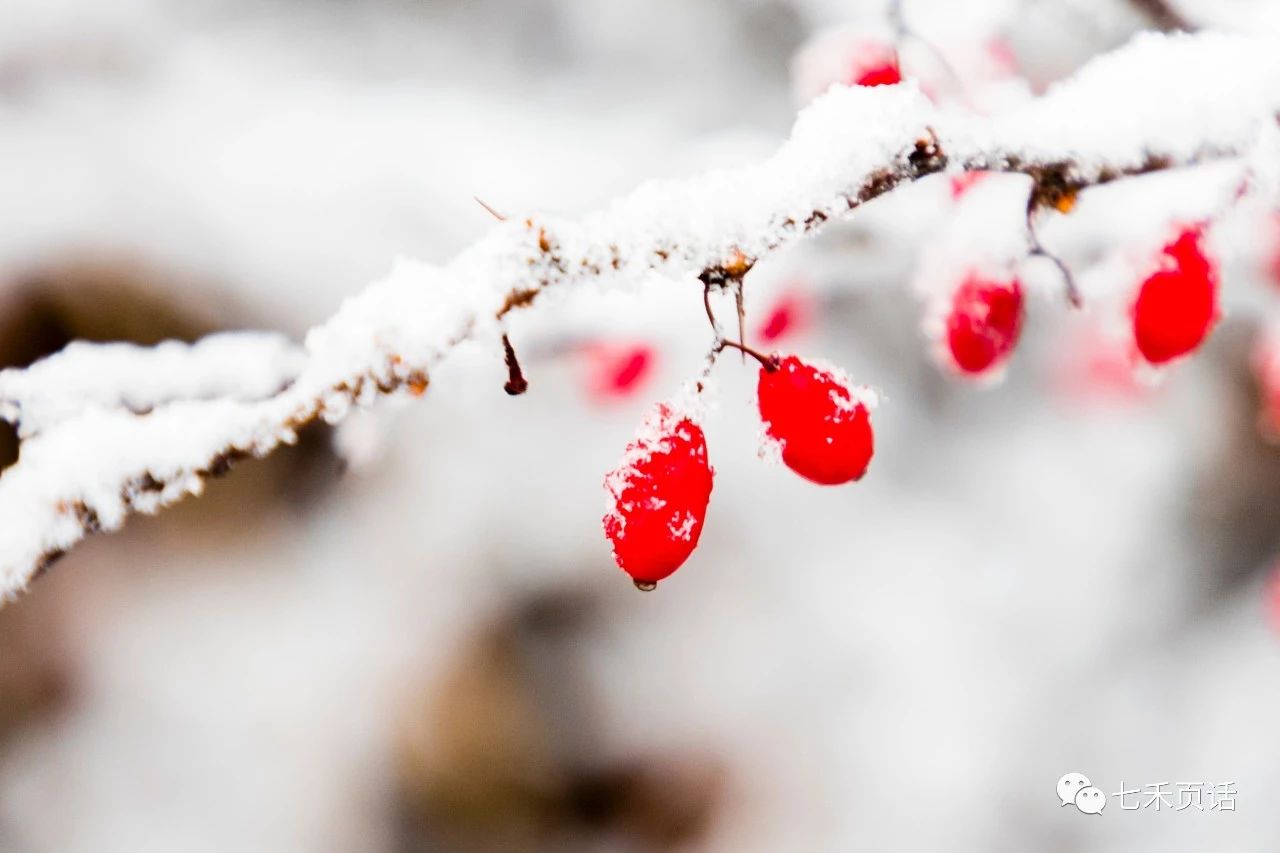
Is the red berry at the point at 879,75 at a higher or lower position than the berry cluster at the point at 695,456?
higher

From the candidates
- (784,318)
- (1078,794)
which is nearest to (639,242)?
(784,318)

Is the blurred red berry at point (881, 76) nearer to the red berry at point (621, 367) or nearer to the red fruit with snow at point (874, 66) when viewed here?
the red fruit with snow at point (874, 66)

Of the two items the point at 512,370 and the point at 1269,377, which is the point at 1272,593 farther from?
the point at 512,370

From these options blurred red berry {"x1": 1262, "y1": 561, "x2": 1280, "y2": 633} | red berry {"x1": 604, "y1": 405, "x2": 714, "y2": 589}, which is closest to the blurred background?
blurred red berry {"x1": 1262, "y1": 561, "x2": 1280, "y2": 633}

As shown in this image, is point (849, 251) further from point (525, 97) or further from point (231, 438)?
point (525, 97)

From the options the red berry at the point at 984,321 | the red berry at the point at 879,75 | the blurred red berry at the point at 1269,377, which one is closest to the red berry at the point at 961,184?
the red berry at the point at 879,75

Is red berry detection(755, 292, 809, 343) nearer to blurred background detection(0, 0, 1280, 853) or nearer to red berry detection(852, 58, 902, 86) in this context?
red berry detection(852, 58, 902, 86)
